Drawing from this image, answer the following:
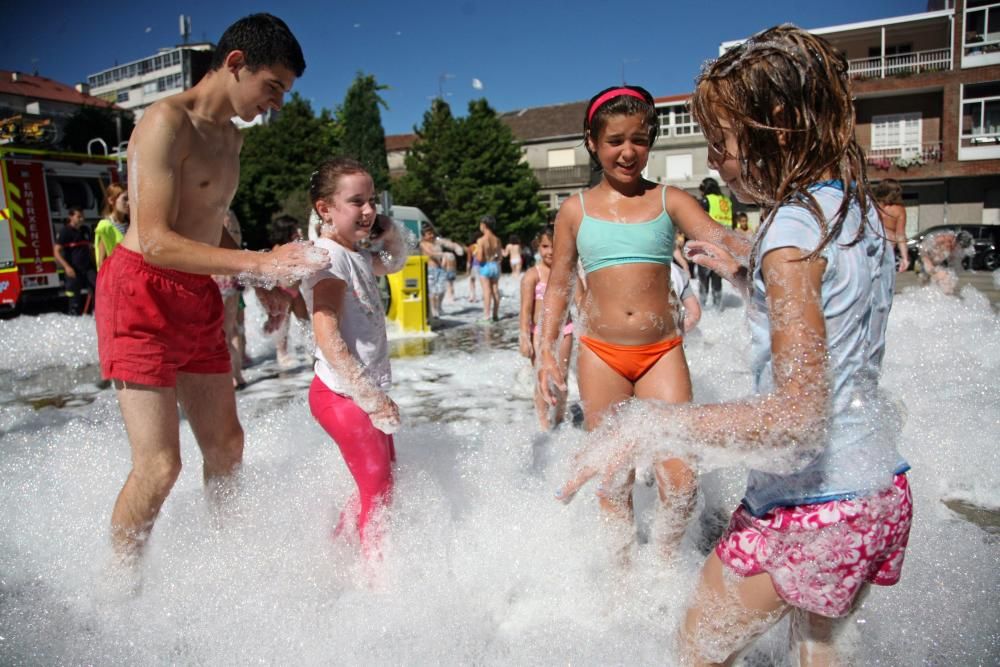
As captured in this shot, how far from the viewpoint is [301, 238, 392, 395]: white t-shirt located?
2.59 meters

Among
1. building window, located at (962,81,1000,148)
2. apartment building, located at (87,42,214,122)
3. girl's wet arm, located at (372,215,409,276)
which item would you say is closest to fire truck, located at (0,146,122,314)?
girl's wet arm, located at (372,215,409,276)

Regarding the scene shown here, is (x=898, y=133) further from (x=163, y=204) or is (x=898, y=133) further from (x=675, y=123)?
(x=163, y=204)

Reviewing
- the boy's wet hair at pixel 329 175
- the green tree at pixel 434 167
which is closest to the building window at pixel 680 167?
the green tree at pixel 434 167

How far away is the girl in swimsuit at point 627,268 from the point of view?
110 inches

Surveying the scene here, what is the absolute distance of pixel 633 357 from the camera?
112 inches

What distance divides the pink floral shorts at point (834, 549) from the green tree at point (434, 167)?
120 feet

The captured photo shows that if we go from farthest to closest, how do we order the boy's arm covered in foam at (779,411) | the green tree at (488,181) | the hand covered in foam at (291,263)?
1. the green tree at (488,181)
2. the hand covered in foam at (291,263)
3. the boy's arm covered in foam at (779,411)

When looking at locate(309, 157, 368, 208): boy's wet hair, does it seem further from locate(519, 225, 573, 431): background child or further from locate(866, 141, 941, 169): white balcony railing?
locate(866, 141, 941, 169): white balcony railing

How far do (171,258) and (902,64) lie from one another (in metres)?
37.8

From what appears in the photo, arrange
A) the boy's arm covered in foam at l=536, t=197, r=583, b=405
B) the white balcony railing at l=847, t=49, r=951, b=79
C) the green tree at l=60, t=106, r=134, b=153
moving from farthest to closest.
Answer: the green tree at l=60, t=106, r=134, b=153
the white balcony railing at l=847, t=49, r=951, b=79
the boy's arm covered in foam at l=536, t=197, r=583, b=405

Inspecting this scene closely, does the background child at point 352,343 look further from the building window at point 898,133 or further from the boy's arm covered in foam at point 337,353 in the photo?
the building window at point 898,133

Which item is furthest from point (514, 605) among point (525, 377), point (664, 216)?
point (525, 377)

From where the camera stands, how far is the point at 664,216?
2.86 metres

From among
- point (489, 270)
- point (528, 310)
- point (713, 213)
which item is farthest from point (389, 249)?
point (489, 270)
